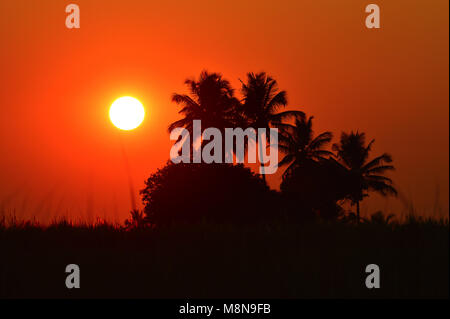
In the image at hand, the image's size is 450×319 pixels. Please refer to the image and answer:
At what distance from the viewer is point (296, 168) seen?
51.7m

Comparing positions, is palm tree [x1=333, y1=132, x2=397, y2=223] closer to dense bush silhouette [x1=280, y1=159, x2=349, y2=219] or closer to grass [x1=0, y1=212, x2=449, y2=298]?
dense bush silhouette [x1=280, y1=159, x2=349, y2=219]

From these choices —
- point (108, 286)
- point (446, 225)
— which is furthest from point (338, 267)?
point (108, 286)

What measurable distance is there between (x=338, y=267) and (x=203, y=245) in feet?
9.40

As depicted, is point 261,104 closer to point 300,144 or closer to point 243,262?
point 300,144

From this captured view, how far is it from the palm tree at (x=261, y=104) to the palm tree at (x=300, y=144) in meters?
0.92

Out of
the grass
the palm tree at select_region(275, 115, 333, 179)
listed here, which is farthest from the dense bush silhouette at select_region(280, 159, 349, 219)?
the grass

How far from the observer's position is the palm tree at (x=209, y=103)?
48094mm

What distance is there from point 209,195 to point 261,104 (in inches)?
492

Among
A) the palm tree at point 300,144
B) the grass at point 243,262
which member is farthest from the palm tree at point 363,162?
the grass at point 243,262

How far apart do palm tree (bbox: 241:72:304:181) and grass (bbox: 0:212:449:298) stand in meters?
37.4

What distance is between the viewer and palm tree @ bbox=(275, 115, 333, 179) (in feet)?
167

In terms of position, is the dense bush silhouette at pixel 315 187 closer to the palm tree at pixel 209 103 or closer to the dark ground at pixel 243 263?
the palm tree at pixel 209 103

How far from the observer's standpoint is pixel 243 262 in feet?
41.0
